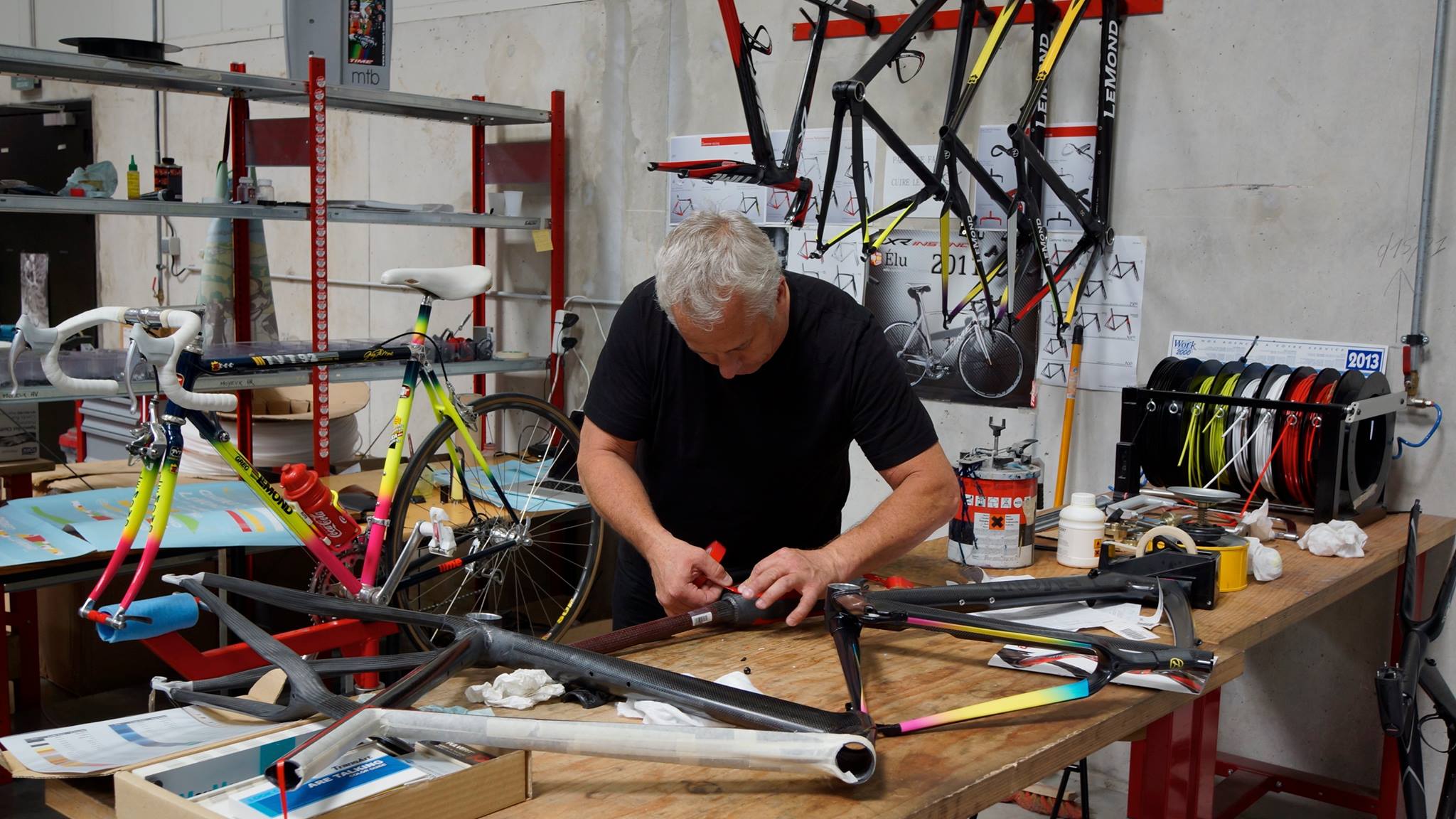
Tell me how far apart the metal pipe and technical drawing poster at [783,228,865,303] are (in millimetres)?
1615

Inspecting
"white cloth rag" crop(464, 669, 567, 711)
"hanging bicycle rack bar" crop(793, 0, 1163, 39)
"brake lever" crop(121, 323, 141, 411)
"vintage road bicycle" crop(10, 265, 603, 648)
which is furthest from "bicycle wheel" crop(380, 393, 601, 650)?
"white cloth rag" crop(464, 669, 567, 711)

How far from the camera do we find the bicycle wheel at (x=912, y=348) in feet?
12.7

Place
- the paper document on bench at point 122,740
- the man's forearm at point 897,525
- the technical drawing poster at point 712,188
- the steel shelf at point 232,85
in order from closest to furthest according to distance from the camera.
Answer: the paper document on bench at point 122,740
the man's forearm at point 897,525
the steel shelf at point 232,85
the technical drawing poster at point 712,188

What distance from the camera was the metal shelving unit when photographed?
3229 millimetres

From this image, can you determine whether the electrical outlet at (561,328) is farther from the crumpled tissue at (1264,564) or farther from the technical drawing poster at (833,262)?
the crumpled tissue at (1264,564)

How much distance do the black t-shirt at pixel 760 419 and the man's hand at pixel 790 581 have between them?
0.68 feet

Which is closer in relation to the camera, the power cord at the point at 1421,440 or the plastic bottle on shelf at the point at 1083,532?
the plastic bottle on shelf at the point at 1083,532

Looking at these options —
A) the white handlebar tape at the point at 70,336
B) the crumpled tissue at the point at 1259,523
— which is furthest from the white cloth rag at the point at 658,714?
the white handlebar tape at the point at 70,336

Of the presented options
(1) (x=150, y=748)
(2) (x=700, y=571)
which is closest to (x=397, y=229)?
(2) (x=700, y=571)

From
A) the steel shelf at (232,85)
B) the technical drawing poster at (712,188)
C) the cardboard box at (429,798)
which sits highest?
the steel shelf at (232,85)

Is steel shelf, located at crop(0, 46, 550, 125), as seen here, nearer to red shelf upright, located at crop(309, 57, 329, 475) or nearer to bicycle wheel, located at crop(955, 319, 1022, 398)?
red shelf upright, located at crop(309, 57, 329, 475)

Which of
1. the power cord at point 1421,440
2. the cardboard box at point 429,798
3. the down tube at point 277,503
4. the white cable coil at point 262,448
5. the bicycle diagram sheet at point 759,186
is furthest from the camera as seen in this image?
the bicycle diagram sheet at point 759,186

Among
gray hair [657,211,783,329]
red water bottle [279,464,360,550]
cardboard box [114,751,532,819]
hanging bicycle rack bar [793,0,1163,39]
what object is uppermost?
hanging bicycle rack bar [793,0,1163,39]

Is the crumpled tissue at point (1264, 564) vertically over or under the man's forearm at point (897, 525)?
under
